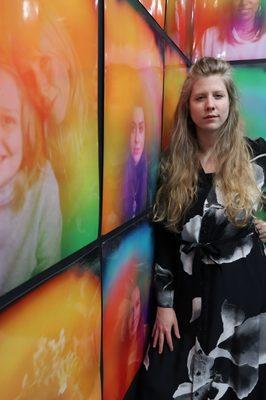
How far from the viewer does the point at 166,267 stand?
116 cm

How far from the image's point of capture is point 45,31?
0.46m

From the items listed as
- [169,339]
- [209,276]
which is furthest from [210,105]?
[169,339]

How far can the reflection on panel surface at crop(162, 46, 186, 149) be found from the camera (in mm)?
1150

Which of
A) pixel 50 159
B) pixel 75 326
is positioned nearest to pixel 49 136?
pixel 50 159

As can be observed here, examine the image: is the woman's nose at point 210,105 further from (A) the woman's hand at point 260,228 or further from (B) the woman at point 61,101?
(B) the woman at point 61,101

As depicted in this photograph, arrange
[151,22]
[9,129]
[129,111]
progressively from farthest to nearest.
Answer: [151,22] → [129,111] → [9,129]

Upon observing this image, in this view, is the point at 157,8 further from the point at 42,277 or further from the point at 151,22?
the point at 42,277

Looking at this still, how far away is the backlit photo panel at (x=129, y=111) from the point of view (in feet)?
2.28

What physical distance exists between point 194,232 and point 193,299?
0.70 ft

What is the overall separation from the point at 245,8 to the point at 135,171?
3.21 feet

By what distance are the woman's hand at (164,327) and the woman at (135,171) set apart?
378mm

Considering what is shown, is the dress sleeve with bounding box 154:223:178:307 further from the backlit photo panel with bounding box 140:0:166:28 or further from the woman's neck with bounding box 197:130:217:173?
the backlit photo panel with bounding box 140:0:166:28

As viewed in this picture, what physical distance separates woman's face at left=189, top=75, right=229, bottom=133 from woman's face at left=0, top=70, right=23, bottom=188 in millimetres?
777

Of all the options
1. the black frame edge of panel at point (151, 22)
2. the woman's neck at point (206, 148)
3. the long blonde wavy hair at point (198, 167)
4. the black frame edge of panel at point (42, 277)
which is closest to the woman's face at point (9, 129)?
the black frame edge of panel at point (42, 277)
